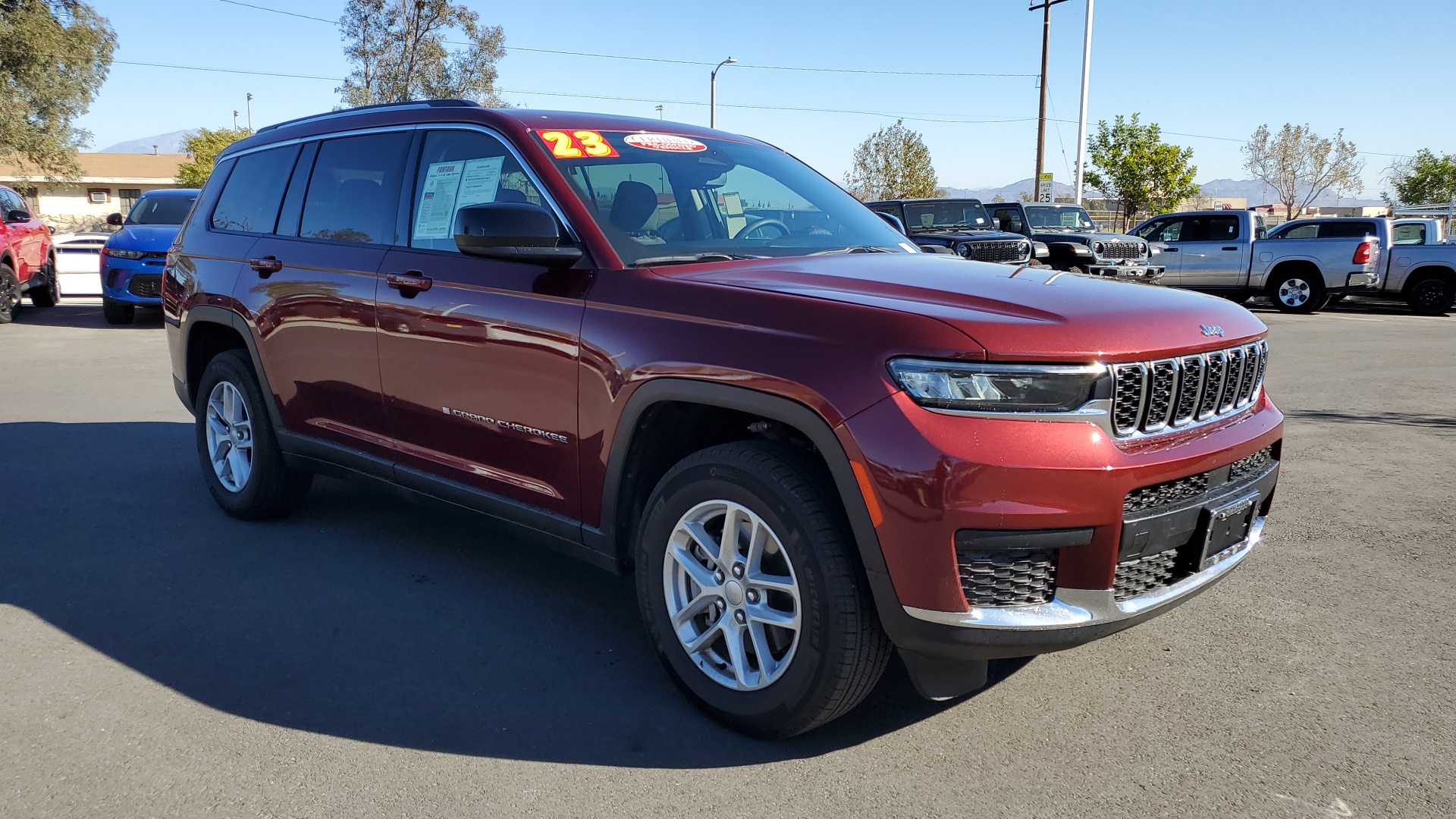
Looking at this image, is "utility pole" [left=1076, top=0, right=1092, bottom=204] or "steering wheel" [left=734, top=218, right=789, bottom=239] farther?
"utility pole" [left=1076, top=0, right=1092, bottom=204]

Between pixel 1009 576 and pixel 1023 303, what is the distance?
76 cm

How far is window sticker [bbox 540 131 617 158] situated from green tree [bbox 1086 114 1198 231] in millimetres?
38011

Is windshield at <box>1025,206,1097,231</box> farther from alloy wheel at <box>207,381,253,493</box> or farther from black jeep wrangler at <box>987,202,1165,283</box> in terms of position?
alloy wheel at <box>207,381,253,493</box>

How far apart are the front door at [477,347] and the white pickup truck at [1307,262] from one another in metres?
17.6

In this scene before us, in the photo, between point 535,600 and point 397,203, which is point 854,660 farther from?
point 397,203

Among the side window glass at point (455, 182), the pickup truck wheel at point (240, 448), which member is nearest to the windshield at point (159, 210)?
the pickup truck wheel at point (240, 448)

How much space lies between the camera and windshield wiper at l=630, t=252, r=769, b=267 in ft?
11.5

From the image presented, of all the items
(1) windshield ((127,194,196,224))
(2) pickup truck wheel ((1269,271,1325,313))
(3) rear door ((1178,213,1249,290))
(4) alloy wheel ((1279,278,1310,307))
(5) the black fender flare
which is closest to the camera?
(5) the black fender flare

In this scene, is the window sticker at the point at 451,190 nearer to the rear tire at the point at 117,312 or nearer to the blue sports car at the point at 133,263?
the blue sports car at the point at 133,263

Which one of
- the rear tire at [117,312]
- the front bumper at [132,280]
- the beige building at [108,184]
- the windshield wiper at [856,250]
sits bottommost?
the rear tire at [117,312]

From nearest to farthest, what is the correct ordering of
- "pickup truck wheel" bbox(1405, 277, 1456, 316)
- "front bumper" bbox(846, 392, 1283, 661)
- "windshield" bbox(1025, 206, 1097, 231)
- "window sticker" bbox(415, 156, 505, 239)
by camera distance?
Result: "front bumper" bbox(846, 392, 1283, 661)
"window sticker" bbox(415, 156, 505, 239)
"pickup truck wheel" bbox(1405, 277, 1456, 316)
"windshield" bbox(1025, 206, 1097, 231)

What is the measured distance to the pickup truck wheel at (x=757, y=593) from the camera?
285 centimetres

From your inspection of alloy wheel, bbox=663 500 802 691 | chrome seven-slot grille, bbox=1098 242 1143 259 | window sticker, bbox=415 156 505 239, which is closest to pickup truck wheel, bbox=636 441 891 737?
alloy wheel, bbox=663 500 802 691

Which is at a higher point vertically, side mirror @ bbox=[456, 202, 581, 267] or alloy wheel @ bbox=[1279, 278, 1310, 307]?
side mirror @ bbox=[456, 202, 581, 267]
